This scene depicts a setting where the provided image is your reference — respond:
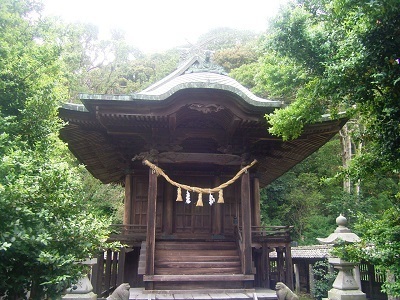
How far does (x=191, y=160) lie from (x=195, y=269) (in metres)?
2.51

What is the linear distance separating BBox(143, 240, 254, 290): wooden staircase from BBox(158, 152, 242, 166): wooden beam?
2.17m

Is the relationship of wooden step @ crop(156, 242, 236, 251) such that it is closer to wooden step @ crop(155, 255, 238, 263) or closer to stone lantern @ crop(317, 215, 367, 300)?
wooden step @ crop(155, 255, 238, 263)

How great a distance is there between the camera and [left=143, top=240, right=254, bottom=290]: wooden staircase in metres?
7.81

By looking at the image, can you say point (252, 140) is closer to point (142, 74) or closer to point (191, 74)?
point (191, 74)

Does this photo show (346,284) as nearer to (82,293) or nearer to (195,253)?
(195,253)

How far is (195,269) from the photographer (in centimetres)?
814

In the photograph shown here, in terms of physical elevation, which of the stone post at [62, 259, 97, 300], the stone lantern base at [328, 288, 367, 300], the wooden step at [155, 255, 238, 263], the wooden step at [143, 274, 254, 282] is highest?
the wooden step at [155, 255, 238, 263]

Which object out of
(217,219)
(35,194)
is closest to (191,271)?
(217,219)

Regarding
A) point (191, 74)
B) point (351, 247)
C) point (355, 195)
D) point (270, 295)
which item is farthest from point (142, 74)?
point (351, 247)

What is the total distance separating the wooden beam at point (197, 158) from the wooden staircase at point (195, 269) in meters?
2.17

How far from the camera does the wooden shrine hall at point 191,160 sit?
7801 millimetres

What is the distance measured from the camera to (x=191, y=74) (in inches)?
385

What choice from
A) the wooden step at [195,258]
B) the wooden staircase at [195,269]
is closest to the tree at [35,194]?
the wooden staircase at [195,269]

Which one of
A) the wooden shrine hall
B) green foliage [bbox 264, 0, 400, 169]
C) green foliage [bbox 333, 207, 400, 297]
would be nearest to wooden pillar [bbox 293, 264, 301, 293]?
the wooden shrine hall
